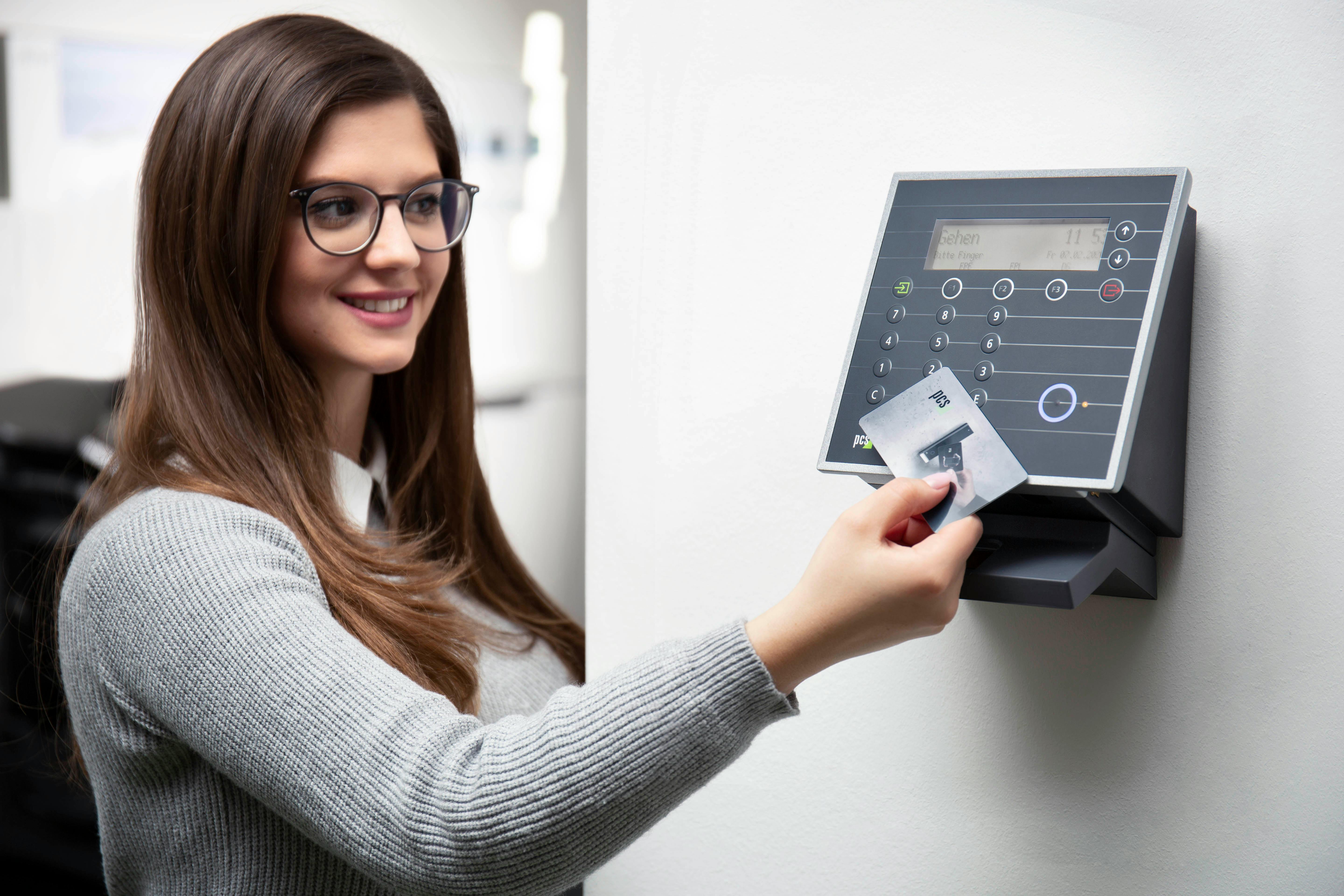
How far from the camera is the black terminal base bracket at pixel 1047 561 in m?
0.58

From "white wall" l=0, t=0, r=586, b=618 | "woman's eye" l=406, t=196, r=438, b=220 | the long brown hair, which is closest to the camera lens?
the long brown hair

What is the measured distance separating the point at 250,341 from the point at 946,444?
0.61m

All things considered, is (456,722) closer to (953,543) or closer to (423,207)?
(953,543)

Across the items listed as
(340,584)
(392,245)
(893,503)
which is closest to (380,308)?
(392,245)

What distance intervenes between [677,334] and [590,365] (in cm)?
9

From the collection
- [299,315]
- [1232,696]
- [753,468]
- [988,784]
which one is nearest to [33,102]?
[299,315]

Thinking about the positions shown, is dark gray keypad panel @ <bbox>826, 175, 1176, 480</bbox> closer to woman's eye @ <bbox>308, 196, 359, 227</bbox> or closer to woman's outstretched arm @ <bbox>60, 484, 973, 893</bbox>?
woman's outstretched arm @ <bbox>60, 484, 973, 893</bbox>

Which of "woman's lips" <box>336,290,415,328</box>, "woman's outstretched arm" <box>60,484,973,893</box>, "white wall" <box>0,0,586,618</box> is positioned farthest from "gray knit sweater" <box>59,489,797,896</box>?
"white wall" <box>0,0,586,618</box>

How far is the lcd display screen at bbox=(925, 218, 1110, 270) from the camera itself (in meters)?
0.62

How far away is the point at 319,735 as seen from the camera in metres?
0.65

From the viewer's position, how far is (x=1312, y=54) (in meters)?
0.64

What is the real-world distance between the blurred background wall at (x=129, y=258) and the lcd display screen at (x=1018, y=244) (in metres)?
1.03

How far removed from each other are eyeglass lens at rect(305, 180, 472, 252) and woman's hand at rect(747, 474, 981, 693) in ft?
1.71

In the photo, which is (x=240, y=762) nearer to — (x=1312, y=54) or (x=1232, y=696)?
(x=1232, y=696)
